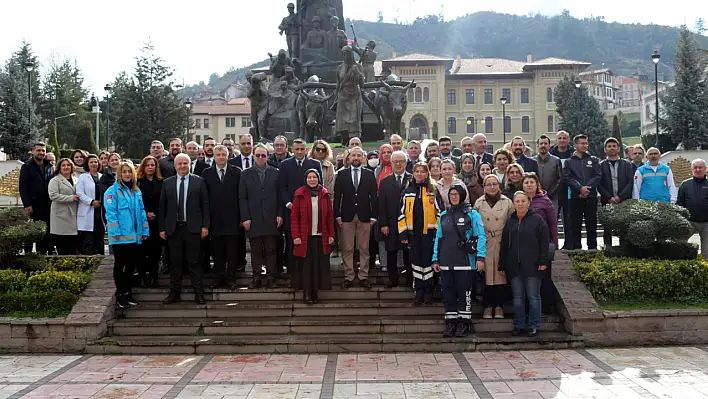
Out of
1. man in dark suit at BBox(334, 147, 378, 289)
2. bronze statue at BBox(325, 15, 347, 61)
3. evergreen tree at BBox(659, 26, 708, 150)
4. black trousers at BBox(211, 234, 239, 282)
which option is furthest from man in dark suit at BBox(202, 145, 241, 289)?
evergreen tree at BBox(659, 26, 708, 150)

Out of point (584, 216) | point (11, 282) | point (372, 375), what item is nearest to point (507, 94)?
point (584, 216)

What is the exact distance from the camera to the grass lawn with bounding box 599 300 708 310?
838 centimetres

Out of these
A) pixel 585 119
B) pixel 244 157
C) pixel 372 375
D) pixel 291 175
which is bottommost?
pixel 372 375

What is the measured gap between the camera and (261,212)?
9195 millimetres

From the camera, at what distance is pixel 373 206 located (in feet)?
30.2

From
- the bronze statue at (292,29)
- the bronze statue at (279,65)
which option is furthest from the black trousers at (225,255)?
the bronze statue at (292,29)

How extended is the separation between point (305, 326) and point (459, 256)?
2.11 m

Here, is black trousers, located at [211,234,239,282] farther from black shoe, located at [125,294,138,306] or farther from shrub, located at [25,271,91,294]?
shrub, located at [25,271,91,294]

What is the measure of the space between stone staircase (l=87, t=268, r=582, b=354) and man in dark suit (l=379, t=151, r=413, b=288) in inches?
12.3

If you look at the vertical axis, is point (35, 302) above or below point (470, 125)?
below

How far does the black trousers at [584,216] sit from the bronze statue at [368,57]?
11429 mm

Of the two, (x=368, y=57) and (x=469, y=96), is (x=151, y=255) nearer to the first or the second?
(x=368, y=57)

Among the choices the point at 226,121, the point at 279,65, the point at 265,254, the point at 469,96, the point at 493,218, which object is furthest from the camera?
the point at 226,121

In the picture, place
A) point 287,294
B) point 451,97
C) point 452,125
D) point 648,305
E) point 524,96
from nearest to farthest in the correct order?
point 648,305, point 287,294, point 524,96, point 451,97, point 452,125
